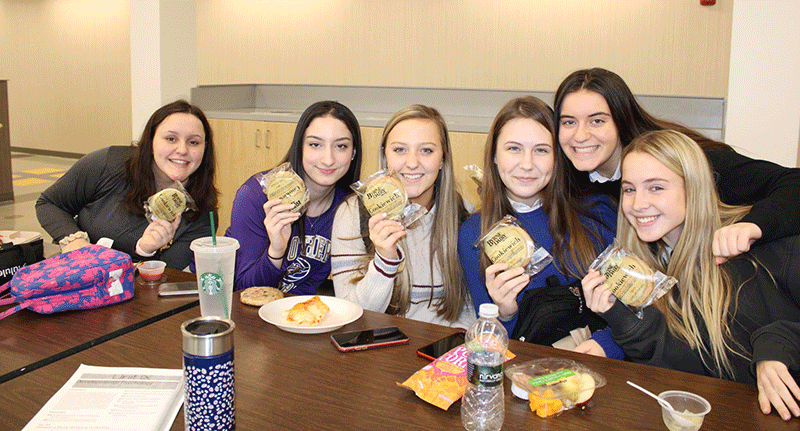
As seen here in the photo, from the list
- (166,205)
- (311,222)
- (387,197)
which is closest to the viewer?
(387,197)

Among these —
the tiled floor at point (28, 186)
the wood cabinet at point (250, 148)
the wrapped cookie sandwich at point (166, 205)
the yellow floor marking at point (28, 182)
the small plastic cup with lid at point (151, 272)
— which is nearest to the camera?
the small plastic cup with lid at point (151, 272)

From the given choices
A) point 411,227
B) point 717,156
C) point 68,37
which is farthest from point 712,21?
point 68,37

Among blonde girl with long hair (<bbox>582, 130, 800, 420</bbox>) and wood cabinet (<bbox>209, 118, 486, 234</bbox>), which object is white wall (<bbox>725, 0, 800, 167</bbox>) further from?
wood cabinet (<bbox>209, 118, 486, 234</bbox>)

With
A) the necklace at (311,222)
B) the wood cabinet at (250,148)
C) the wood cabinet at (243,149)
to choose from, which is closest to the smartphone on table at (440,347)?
the necklace at (311,222)

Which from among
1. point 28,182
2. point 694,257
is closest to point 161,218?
point 694,257

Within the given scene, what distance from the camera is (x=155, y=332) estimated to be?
167cm

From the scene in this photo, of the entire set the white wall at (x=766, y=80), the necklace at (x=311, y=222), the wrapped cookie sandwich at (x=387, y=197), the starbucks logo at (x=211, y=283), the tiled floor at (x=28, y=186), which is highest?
the white wall at (x=766, y=80)

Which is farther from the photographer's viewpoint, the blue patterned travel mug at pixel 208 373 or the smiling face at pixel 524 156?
the smiling face at pixel 524 156

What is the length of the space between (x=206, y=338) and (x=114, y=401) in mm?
434

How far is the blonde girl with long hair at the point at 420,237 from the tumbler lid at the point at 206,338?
117 cm

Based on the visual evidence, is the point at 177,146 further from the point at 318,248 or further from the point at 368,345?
the point at 368,345

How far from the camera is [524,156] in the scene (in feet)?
7.47

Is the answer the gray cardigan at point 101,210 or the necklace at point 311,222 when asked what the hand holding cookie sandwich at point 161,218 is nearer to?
the gray cardigan at point 101,210

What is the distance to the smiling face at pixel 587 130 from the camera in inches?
91.6
